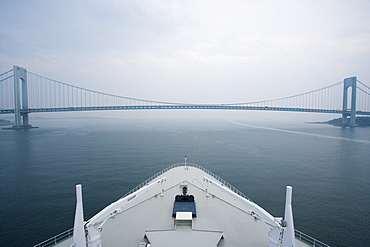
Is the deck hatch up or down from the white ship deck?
up

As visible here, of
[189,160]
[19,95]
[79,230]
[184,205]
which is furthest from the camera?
[19,95]

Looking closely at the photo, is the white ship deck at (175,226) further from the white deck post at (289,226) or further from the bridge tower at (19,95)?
the bridge tower at (19,95)

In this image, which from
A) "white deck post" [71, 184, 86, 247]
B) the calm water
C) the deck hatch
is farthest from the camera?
the calm water

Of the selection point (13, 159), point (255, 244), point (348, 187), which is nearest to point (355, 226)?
point (348, 187)

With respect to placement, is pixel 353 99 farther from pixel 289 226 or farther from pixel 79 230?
pixel 79 230

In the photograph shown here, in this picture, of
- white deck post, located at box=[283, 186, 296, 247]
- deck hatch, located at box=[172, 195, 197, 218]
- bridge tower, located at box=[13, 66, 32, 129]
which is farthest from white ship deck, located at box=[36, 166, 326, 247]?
bridge tower, located at box=[13, 66, 32, 129]

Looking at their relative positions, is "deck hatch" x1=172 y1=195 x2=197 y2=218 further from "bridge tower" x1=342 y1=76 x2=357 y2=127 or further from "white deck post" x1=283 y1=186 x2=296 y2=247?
"bridge tower" x1=342 y1=76 x2=357 y2=127

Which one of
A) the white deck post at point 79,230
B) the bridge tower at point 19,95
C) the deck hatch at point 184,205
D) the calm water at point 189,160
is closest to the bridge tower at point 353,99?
the calm water at point 189,160

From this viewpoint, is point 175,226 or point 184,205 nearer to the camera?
point 175,226

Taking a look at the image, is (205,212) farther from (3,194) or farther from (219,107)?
(219,107)

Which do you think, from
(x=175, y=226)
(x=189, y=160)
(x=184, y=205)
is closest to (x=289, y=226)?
(x=175, y=226)

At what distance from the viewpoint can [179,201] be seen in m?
8.70

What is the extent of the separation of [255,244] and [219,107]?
6243cm

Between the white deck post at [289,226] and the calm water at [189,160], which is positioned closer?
the white deck post at [289,226]
